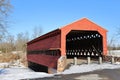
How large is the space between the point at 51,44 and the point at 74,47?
8973 millimetres

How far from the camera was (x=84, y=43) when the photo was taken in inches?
1123

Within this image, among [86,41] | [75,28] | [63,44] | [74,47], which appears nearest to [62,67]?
[63,44]

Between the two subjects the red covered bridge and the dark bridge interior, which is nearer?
the red covered bridge

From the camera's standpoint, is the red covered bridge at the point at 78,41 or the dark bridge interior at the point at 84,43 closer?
the red covered bridge at the point at 78,41

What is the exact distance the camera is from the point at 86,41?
27891mm

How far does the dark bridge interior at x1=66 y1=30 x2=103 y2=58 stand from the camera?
24969mm

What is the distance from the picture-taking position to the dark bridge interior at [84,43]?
25.0m

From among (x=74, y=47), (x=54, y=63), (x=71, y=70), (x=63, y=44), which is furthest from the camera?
(x=74, y=47)

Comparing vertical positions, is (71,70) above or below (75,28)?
below

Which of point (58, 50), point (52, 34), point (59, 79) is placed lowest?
point (59, 79)

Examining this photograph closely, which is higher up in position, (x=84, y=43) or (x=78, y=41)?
Answer: (x=78, y=41)

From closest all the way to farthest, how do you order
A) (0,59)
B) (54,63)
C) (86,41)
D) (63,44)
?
(63,44) → (54,63) → (86,41) → (0,59)

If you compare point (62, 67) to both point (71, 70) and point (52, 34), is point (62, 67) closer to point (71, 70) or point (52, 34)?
point (71, 70)

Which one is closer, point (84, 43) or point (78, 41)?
point (84, 43)
